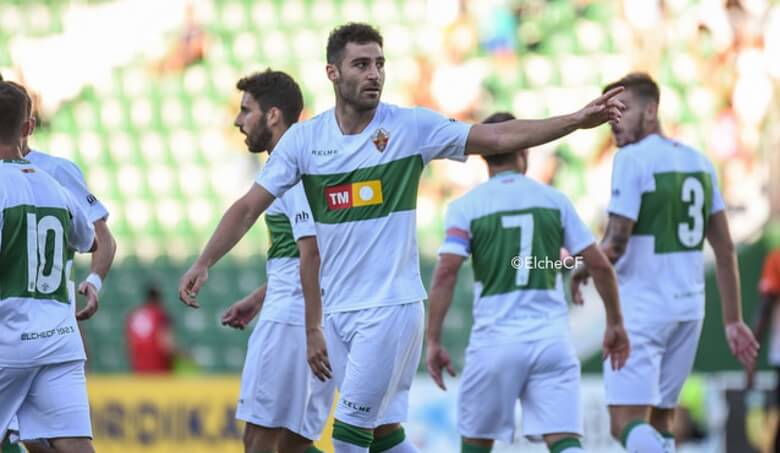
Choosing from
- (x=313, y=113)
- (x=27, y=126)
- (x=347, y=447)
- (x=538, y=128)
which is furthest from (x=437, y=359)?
(x=313, y=113)

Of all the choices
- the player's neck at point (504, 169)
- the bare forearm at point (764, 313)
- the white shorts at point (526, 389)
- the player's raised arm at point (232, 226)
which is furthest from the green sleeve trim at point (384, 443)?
the bare forearm at point (764, 313)

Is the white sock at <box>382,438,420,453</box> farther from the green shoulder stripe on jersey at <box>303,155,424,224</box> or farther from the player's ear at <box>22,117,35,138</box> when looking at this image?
the player's ear at <box>22,117,35,138</box>

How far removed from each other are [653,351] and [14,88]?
155 inches

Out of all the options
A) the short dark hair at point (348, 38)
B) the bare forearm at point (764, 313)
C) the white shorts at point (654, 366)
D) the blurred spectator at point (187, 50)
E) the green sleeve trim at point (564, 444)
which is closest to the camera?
the short dark hair at point (348, 38)

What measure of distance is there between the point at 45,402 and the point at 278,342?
1.50 metres

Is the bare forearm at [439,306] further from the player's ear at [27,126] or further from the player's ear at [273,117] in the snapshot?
the player's ear at [27,126]

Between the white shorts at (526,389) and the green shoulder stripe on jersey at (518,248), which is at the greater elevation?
the green shoulder stripe on jersey at (518,248)

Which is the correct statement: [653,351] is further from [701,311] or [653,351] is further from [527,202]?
[527,202]

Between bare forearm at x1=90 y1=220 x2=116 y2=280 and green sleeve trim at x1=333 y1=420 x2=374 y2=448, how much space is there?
1.47 metres

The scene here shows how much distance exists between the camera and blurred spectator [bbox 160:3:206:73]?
17.4m

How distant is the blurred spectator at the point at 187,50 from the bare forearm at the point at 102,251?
424 inches

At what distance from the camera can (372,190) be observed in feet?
20.0

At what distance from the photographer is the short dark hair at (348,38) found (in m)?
6.18

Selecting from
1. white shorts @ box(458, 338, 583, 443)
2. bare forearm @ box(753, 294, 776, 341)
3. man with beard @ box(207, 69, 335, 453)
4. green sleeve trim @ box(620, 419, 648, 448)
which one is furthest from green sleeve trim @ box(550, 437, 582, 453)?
bare forearm @ box(753, 294, 776, 341)
